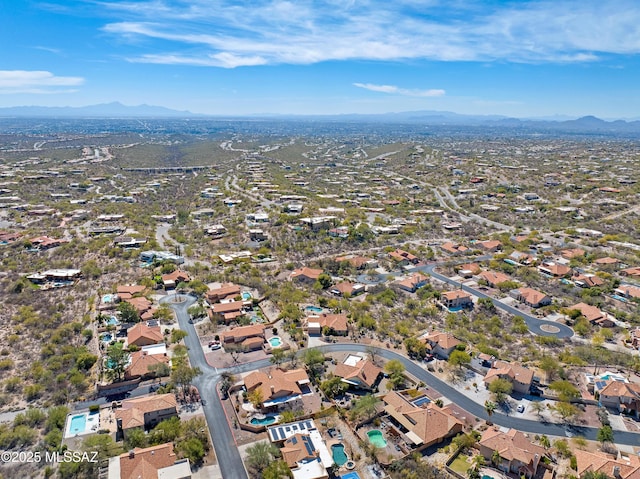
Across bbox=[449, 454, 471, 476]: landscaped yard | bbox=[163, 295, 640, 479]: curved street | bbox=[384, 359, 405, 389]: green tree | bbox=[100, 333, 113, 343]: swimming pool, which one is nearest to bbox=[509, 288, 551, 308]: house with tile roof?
bbox=[163, 295, 640, 479]: curved street

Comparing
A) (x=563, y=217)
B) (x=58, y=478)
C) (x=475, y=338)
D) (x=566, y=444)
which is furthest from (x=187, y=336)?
(x=563, y=217)

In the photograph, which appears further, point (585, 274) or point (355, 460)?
point (585, 274)

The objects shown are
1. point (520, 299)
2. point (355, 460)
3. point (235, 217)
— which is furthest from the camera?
point (235, 217)

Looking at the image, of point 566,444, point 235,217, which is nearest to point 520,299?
point 566,444

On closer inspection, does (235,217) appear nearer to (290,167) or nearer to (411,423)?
(411,423)

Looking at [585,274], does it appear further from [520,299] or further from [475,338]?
[475,338]

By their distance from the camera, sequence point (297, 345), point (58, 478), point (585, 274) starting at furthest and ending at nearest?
point (585, 274) < point (297, 345) < point (58, 478)
